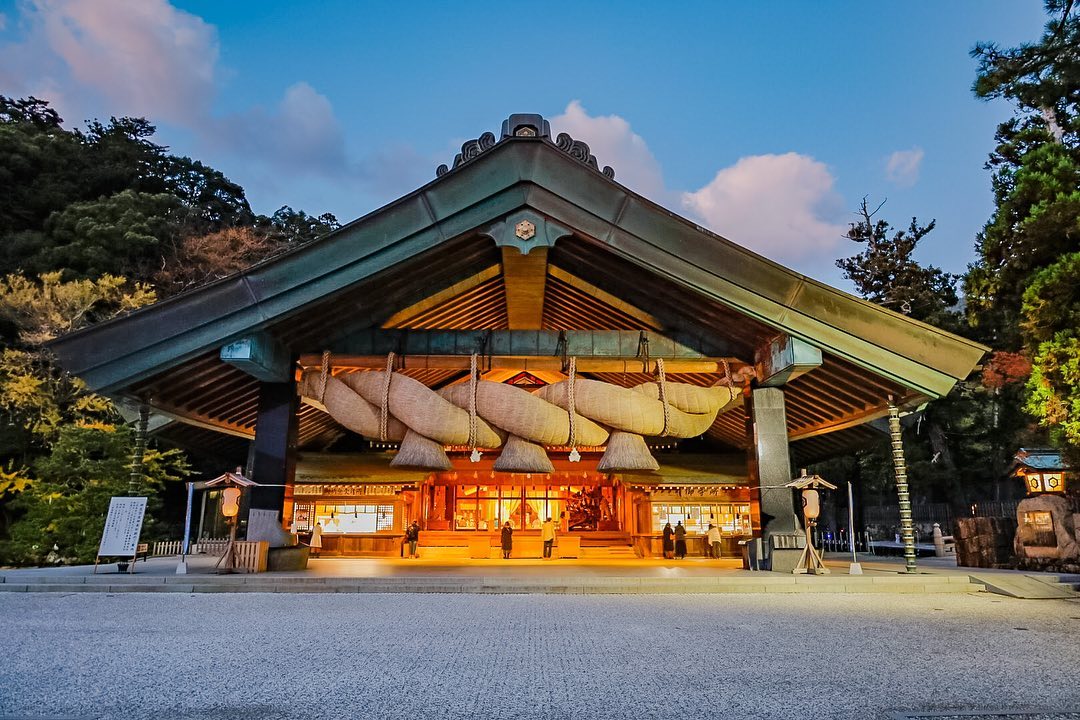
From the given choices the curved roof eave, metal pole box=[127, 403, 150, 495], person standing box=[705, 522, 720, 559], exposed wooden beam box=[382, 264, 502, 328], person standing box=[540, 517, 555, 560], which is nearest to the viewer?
the curved roof eave

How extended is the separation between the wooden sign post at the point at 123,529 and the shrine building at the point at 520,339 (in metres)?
1.63

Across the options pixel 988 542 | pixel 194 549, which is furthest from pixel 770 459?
pixel 194 549

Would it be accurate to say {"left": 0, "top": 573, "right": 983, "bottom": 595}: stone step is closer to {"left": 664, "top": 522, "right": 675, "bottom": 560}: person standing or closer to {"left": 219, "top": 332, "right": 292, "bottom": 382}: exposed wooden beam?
{"left": 219, "top": 332, "right": 292, "bottom": 382}: exposed wooden beam

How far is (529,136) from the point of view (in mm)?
9891

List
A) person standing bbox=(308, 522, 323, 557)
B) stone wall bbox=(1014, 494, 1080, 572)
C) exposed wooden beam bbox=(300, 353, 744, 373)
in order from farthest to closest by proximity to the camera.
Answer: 1. person standing bbox=(308, 522, 323, 557)
2. stone wall bbox=(1014, 494, 1080, 572)
3. exposed wooden beam bbox=(300, 353, 744, 373)

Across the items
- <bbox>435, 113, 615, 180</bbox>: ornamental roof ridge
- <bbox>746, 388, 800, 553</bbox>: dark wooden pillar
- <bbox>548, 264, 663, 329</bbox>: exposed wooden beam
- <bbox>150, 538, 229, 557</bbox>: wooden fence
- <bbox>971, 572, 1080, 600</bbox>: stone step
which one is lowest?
<bbox>150, 538, 229, 557</bbox>: wooden fence

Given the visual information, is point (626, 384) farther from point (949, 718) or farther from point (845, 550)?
point (845, 550)

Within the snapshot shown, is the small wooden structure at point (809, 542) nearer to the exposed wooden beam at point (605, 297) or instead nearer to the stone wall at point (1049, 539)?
the exposed wooden beam at point (605, 297)

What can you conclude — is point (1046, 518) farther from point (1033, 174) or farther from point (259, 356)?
point (259, 356)

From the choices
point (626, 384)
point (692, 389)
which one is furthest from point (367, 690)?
point (626, 384)

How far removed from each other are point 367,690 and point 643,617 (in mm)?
3629

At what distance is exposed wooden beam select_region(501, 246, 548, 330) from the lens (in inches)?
427

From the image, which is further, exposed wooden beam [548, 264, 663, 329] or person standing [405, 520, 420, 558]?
person standing [405, 520, 420, 558]

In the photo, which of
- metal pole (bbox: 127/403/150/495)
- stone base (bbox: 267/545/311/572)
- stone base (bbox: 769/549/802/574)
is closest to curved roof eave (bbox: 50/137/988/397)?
metal pole (bbox: 127/403/150/495)
